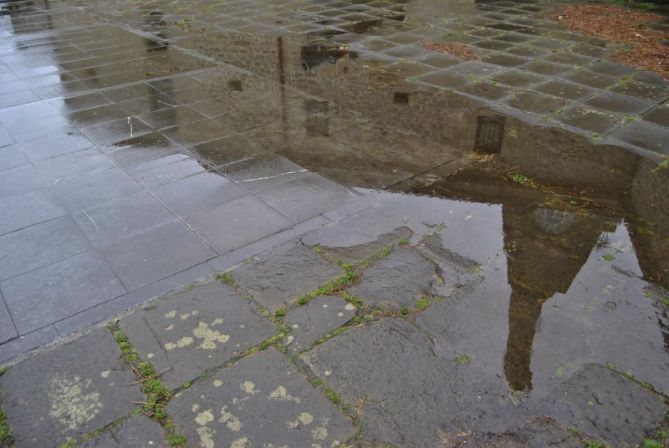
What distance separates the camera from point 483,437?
2.36 m

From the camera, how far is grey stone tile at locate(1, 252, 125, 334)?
10.2 feet

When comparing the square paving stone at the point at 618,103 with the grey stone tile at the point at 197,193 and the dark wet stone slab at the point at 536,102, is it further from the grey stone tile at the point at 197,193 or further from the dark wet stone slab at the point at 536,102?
the grey stone tile at the point at 197,193

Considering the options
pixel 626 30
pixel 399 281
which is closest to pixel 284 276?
pixel 399 281

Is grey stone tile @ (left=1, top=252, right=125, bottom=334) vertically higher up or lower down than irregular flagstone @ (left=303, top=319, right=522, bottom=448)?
higher up

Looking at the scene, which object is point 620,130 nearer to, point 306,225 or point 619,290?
point 619,290

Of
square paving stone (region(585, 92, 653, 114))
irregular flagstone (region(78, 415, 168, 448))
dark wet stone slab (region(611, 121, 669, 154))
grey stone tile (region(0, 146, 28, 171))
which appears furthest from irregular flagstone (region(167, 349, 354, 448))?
square paving stone (region(585, 92, 653, 114))

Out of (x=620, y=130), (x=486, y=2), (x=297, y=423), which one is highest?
(x=486, y=2)

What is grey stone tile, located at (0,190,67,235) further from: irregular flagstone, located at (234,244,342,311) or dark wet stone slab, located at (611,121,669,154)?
dark wet stone slab, located at (611,121,669,154)

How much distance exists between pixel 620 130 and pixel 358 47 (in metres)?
4.19

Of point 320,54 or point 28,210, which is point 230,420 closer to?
point 28,210

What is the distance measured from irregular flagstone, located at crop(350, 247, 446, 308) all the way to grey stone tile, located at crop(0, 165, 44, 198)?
303 centimetres

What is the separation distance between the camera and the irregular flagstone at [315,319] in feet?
9.51

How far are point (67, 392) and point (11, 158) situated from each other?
10.9 feet

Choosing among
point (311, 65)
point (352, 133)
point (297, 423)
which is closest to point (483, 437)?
point (297, 423)
